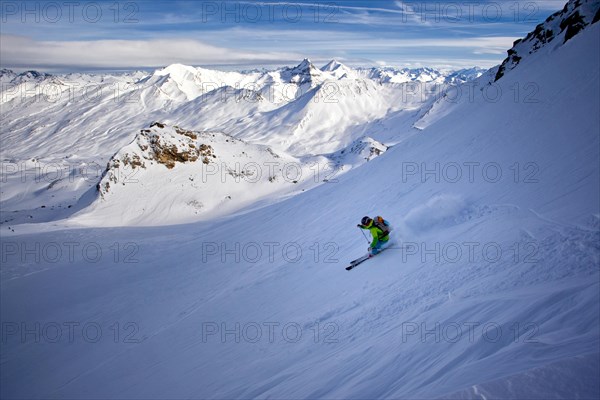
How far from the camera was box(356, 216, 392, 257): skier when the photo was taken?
33.4 feet

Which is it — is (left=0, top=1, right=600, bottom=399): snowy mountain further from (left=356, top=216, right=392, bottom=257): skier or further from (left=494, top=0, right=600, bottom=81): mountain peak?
(left=494, top=0, right=600, bottom=81): mountain peak

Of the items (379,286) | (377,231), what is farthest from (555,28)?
(379,286)

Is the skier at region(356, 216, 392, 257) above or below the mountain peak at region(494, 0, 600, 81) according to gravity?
below

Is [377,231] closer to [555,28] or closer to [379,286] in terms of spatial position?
[379,286]

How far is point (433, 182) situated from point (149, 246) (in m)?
20.3

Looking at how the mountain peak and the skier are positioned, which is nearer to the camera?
the skier

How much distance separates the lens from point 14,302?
16.3m

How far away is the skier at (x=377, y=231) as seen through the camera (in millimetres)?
10180

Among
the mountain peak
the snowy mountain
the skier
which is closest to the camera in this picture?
the snowy mountain

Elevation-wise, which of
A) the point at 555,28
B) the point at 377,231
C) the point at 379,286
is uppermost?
the point at 555,28

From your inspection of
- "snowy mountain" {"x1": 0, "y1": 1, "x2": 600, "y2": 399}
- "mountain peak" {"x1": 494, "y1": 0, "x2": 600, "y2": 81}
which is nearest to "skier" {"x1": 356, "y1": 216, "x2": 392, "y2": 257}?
"snowy mountain" {"x1": 0, "y1": 1, "x2": 600, "y2": 399}

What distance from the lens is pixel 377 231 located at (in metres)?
10.4

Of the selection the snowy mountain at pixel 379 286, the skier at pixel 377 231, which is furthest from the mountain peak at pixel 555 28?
the skier at pixel 377 231

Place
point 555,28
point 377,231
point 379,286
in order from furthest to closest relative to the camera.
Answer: point 555,28, point 377,231, point 379,286
